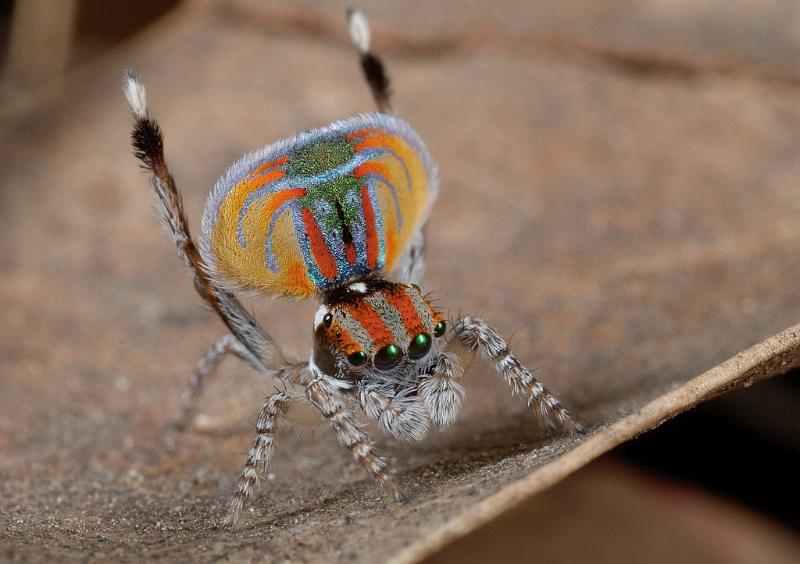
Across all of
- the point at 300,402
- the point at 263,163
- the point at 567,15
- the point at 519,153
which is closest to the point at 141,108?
the point at 263,163

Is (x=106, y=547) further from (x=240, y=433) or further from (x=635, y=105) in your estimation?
(x=635, y=105)

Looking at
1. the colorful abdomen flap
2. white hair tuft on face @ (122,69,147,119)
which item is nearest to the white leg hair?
the colorful abdomen flap

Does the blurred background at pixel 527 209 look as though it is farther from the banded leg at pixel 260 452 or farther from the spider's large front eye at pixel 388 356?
the spider's large front eye at pixel 388 356

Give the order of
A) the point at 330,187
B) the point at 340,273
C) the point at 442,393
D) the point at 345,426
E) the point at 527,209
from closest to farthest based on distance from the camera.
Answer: the point at 345,426, the point at 442,393, the point at 330,187, the point at 340,273, the point at 527,209

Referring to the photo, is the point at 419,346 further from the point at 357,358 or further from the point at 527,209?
the point at 527,209

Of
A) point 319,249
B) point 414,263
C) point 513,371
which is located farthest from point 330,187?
point 513,371

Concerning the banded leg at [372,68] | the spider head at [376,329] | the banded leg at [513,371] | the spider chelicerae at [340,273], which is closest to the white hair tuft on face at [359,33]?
the banded leg at [372,68]

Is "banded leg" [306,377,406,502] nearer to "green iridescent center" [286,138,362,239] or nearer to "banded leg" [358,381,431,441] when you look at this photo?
"banded leg" [358,381,431,441]
